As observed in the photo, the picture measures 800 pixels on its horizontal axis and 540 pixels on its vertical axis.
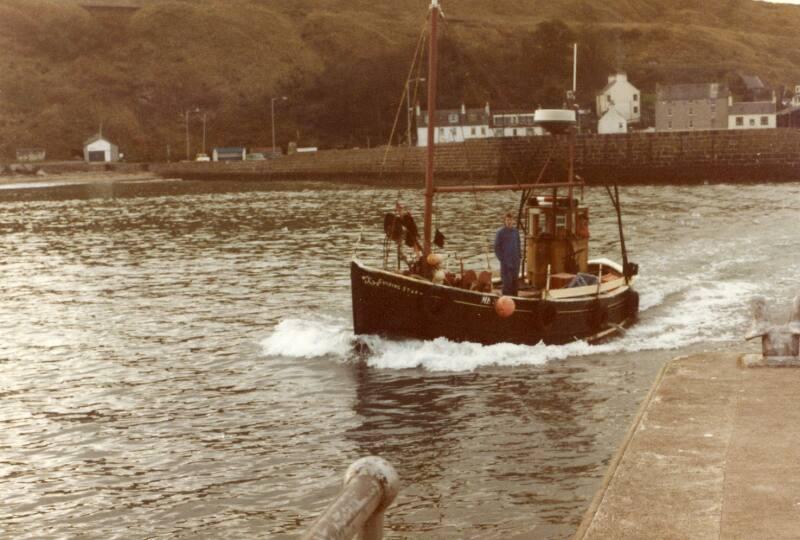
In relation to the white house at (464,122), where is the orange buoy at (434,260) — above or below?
below

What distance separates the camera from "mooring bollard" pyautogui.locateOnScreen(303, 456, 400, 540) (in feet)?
15.6

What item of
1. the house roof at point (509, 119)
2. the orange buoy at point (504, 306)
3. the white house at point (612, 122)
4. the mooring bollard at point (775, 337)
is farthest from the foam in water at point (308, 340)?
the house roof at point (509, 119)

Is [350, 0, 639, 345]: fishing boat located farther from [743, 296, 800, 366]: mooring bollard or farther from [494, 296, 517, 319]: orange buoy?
[743, 296, 800, 366]: mooring bollard

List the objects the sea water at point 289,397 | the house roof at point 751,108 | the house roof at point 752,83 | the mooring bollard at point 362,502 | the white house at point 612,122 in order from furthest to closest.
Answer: the house roof at point 752,83 < the white house at point 612,122 < the house roof at point 751,108 < the sea water at point 289,397 < the mooring bollard at point 362,502

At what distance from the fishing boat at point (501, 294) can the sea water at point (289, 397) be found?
0.49m

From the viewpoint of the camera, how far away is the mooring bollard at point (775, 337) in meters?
13.0

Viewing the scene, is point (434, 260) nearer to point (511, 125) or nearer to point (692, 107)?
point (511, 125)

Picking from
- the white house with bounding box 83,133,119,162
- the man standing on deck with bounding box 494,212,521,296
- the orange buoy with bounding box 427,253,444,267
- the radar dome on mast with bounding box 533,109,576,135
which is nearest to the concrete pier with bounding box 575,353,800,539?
the man standing on deck with bounding box 494,212,521,296

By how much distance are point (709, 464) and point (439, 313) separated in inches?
536

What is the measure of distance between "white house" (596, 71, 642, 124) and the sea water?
103 m

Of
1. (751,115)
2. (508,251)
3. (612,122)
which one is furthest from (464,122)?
(508,251)

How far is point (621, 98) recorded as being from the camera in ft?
482

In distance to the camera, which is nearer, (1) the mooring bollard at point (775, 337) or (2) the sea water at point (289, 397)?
(1) the mooring bollard at point (775, 337)

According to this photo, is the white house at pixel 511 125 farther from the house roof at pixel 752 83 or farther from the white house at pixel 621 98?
the house roof at pixel 752 83
